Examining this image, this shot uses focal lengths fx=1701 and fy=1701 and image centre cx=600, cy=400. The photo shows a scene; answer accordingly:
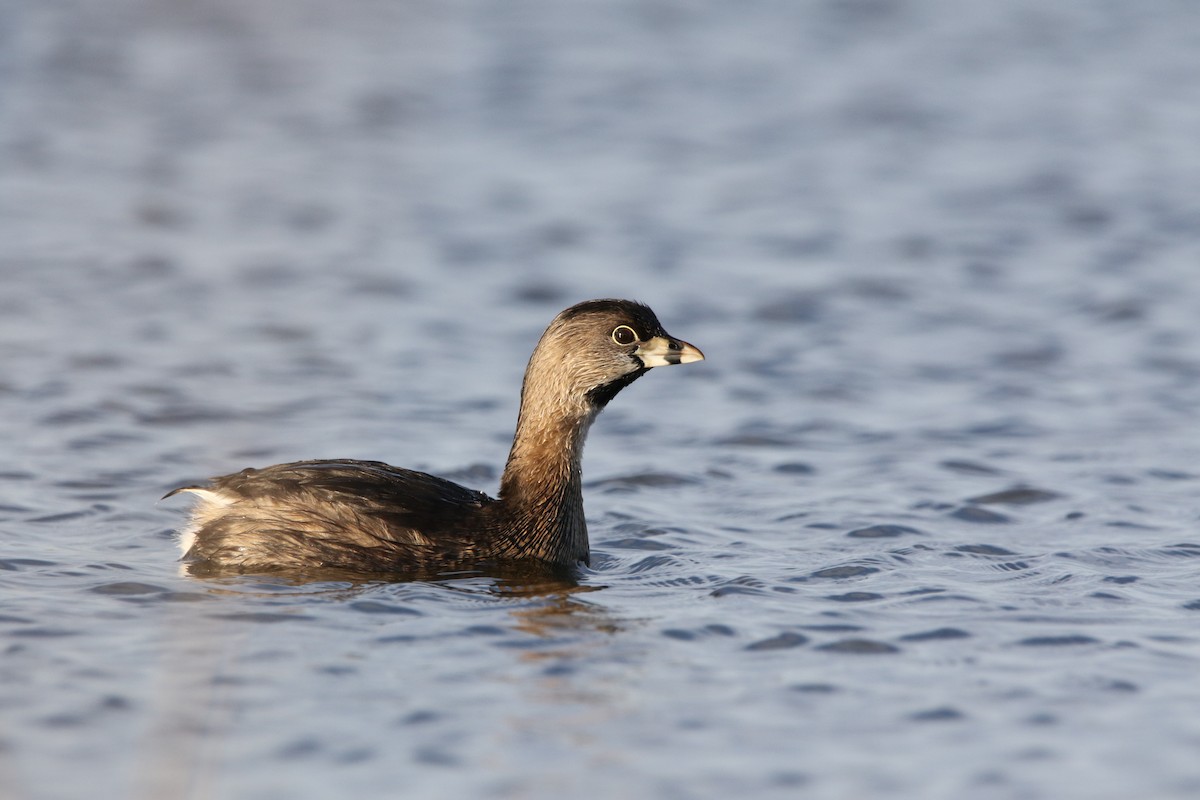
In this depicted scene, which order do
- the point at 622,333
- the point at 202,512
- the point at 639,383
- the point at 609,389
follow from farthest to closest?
the point at 639,383 → the point at 609,389 → the point at 622,333 → the point at 202,512

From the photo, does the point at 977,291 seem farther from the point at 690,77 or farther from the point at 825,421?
the point at 690,77

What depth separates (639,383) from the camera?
1276 cm

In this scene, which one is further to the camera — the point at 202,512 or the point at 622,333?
the point at 622,333

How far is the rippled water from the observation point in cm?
625

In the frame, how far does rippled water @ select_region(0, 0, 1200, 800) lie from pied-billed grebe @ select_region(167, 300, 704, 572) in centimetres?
37

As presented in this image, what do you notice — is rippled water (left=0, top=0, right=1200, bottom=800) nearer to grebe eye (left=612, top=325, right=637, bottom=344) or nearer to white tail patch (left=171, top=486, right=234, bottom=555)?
white tail patch (left=171, top=486, right=234, bottom=555)

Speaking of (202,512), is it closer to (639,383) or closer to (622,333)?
(622,333)

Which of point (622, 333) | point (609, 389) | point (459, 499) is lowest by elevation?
point (459, 499)

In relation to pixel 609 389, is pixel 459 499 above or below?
below

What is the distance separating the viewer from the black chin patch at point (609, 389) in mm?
9320

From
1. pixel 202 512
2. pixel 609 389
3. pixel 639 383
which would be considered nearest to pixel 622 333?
pixel 609 389

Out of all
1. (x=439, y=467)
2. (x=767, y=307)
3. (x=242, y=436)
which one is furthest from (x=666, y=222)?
(x=242, y=436)

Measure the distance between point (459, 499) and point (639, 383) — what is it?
4111mm

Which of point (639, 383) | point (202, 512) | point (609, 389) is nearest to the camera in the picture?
point (202, 512)
